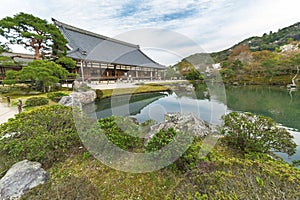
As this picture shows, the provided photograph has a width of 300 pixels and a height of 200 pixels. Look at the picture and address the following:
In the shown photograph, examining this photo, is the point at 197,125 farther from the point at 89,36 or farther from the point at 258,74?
the point at 258,74

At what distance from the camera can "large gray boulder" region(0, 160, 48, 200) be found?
1922mm

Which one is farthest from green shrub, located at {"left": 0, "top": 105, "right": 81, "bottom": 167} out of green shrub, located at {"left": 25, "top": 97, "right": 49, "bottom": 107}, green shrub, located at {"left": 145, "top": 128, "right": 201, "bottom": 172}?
green shrub, located at {"left": 25, "top": 97, "right": 49, "bottom": 107}

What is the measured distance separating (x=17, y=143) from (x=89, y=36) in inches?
840

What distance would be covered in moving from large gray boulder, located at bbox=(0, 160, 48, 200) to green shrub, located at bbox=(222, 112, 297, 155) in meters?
3.85

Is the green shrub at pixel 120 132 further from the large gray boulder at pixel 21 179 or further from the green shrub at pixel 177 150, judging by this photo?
the large gray boulder at pixel 21 179

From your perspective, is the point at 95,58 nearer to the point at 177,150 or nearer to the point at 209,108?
the point at 209,108

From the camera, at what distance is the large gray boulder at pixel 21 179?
192cm

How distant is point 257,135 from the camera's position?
2.96 meters

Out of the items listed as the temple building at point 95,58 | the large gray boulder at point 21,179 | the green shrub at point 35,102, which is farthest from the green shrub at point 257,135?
the temple building at point 95,58

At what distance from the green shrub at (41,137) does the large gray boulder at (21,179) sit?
0.24 meters

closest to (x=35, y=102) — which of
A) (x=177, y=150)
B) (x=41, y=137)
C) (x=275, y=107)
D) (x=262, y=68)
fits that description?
(x=41, y=137)

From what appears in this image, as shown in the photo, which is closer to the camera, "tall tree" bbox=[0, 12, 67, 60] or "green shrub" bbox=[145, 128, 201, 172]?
"green shrub" bbox=[145, 128, 201, 172]

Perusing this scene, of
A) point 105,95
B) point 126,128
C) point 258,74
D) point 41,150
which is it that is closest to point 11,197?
point 41,150

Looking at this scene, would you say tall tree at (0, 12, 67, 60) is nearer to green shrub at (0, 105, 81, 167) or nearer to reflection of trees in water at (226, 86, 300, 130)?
green shrub at (0, 105, 81, 167)
